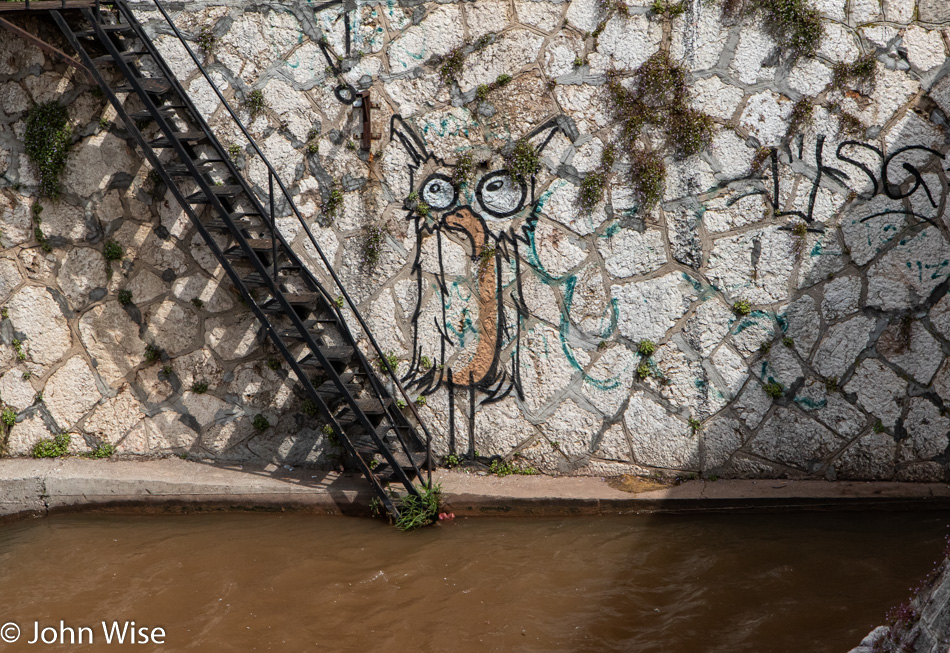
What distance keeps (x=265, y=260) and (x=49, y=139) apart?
1896 millimetres

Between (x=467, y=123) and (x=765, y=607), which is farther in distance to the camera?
(x=467, y=123)

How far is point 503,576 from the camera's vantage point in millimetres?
4707

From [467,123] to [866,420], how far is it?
3533mm

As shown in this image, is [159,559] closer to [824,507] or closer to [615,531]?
[615,531]

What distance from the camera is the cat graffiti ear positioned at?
554 centimetres

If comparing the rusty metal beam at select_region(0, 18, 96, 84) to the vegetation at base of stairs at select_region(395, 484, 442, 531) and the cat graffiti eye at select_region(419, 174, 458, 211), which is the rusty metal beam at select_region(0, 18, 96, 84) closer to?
the cat graffiti eye at select_region(419, 174, 458, 211)

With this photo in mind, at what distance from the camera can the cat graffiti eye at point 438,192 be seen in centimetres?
556

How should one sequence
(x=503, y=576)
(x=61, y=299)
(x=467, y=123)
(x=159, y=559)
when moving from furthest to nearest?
(x=61, y=299)
(x=467, y=123)
(x=159, y=559)
(x=503, y=576)

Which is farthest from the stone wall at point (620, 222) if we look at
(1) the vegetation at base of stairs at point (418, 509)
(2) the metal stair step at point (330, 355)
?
(1) the vegetation at base of stairs at point (418, 509)

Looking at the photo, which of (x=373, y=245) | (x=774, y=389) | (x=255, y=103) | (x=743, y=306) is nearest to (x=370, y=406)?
(x=373, y=245)

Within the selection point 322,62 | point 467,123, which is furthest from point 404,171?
point 322,62

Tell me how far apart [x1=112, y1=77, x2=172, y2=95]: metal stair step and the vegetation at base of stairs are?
134 inches

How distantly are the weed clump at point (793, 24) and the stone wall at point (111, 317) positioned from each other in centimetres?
431

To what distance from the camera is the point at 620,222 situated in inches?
212
